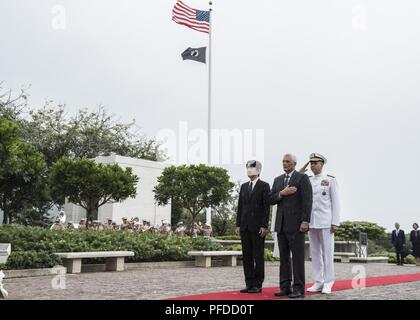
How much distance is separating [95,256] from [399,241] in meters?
14.3

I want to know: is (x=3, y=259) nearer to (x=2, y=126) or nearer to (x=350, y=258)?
(x=2, y=126)

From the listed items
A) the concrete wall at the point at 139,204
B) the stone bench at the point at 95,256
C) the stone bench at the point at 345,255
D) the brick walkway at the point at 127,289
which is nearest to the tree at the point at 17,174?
the concrete wall at the point at 139,204

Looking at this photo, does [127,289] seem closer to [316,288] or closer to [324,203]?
[316,288]

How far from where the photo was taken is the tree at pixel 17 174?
48.4 feet

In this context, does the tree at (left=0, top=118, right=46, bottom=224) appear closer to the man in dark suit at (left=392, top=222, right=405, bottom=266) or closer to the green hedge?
the green hedge

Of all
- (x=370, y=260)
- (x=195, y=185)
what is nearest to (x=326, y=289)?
(x=370, y=260)

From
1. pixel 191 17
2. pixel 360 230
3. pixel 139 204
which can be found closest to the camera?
pixel 191 17

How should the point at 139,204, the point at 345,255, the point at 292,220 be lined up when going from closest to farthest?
1. the point at 292,220
2. the point at 345,255
3. the point at 139,204

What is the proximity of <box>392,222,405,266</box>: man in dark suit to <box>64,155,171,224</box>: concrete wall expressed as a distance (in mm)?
15363

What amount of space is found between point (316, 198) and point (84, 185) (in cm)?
1699

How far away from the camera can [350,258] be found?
72.8ft

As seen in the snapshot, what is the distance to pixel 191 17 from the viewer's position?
90.4 ft

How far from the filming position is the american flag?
2671cm

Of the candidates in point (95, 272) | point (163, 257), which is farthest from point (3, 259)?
point (163, 257)
